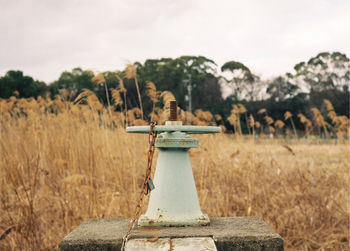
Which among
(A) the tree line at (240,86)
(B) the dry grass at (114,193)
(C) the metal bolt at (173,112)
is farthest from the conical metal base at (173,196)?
(A) the tree line at (240,86)

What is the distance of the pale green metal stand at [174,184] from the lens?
1.09 meters

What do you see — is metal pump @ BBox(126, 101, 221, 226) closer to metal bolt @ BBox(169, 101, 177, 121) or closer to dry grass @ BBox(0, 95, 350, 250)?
metal bolt @ BBox(169, 101, 177, 121)

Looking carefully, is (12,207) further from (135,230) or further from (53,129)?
(135,230)

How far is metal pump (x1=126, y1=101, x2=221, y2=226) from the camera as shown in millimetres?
1089

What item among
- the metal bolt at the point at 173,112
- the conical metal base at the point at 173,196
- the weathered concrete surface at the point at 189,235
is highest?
the metal bolt at the point at 173,112

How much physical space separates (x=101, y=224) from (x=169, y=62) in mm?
27926

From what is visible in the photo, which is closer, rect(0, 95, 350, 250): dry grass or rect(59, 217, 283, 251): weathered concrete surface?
rect(59, 217, 283, 251): weathered concrete surface

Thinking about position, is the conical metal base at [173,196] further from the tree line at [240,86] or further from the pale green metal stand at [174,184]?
the tree line at [240,86]

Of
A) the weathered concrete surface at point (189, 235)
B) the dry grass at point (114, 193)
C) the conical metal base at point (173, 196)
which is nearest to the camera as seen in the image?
the weathered concrete surface at point (189, 235)

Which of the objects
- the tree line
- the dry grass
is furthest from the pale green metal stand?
the tree line

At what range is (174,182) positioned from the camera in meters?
1.11

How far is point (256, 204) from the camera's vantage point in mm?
2801

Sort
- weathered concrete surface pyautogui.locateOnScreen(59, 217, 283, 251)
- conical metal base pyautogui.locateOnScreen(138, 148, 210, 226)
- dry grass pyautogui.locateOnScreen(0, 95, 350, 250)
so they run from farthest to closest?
dry grass pyautogui.locateOnScreen(0, 95, 350, 250) < conical metal base pyautogui.locateOnScreen(138, 148, 210, 226) < weathered concrete surface pyautogui.locateOnScreen(59, 217, 283, 251)

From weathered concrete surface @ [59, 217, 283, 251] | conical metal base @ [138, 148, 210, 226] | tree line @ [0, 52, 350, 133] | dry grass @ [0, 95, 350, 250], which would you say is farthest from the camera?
tree line @ [0, 52, 350, 133]
